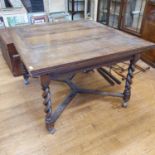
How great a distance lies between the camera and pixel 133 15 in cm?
277

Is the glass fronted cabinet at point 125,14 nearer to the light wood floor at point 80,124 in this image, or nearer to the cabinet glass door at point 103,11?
the cabinet glass door at point 103,11

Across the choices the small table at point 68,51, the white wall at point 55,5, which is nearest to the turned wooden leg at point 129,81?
the small table at point 68,51

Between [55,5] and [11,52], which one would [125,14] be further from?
[11,52]

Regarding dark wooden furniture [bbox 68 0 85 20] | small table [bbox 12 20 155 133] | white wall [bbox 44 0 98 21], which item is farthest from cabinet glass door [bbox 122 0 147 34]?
dark wooden furniture [bbox 68 0 85 20]

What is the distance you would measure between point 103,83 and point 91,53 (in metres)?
0.96

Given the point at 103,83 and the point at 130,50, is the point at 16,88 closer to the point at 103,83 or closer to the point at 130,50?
the point at 103,83

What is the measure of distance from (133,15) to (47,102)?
217 cm

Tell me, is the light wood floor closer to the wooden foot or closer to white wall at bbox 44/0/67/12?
the wooden foot

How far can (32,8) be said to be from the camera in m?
3.40

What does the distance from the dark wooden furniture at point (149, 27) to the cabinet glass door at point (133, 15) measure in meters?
0.17

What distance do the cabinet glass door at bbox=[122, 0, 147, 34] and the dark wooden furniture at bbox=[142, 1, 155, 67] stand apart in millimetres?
172

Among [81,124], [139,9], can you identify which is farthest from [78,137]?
[139,9]

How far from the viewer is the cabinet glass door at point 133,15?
262 cm

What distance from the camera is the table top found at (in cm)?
115
